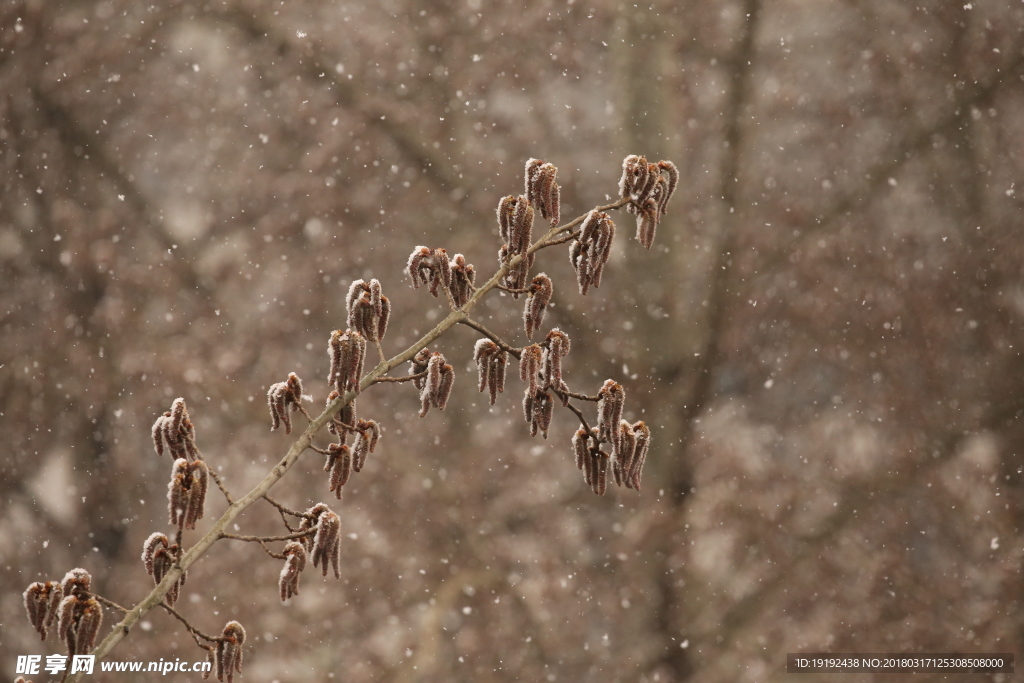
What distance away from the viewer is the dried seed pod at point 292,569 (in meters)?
0.60

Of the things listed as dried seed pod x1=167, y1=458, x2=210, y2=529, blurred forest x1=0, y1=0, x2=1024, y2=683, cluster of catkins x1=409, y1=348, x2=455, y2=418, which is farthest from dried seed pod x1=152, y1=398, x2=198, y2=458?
blurred forest x1=0, y1=0, x2=1024, y2=683

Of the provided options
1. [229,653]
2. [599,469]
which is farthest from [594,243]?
[229,653]

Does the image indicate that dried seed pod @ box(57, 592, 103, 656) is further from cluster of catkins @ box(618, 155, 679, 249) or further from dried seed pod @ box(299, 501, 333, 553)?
cluster of catkins @ box(618, 155, 679, 249)

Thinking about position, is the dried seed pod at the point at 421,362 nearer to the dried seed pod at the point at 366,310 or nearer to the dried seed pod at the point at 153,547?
the dried seed pod at the point at 366,310

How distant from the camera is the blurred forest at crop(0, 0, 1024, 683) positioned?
1736 millimetres

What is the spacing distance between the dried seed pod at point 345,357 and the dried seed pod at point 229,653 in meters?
0.17

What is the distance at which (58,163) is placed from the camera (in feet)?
5.93

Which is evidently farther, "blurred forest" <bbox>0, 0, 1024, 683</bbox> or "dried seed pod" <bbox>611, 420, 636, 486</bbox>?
"blurred forest" <bbox>0, 0, 1024, 683</bbox>

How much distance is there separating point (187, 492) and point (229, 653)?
0.42 ft

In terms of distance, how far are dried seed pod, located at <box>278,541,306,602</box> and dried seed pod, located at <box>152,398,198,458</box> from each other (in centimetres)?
9

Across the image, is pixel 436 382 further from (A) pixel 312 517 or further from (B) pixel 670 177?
(B) pixel 670 177

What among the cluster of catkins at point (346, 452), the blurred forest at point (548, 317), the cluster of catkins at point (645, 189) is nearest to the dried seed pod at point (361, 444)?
the cluster of catkins at point (346, 452)

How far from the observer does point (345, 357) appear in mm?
579

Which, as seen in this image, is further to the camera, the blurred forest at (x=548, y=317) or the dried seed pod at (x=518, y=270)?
the blurred forest at (x=548, y=317)
